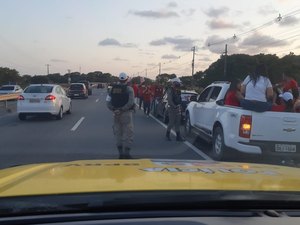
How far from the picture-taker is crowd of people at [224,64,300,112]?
944 cm

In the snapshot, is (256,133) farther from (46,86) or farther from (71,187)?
(46,86)

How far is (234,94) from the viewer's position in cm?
1108

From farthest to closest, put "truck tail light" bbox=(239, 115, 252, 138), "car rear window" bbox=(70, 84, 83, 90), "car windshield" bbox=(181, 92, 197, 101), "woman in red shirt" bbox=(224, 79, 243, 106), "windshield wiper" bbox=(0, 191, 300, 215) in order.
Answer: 1. "car rear window" bbox=(70, 84, 83, 90)
2. "car windshield" bbox=(181, 92, 197, 101)
3. "woman in red shirt" bbox=(224, 79, 243, 106)
4. "truck tail light" bbox=(239, 115, 252, 138)
5. "windshield wiper" bbox=(0, 191, 300, 215)

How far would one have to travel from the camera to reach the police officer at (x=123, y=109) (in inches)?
439

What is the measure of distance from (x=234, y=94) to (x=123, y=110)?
246 centimetres

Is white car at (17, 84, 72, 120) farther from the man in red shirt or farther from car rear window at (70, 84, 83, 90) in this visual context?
car rear window at (70, 84, 83, 90)

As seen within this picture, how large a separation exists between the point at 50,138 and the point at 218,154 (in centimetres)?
594

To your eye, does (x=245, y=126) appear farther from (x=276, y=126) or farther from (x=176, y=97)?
(x=176, y=97)

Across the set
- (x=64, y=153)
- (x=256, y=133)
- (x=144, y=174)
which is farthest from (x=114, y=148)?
(x=144, y=174)

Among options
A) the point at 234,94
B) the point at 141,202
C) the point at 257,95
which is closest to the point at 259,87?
the point at 257,95

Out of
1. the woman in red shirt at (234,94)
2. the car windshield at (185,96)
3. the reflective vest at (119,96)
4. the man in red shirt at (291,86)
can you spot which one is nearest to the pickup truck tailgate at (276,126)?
the woman in red shirt at (234,94)

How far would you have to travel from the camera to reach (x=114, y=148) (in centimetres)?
1289

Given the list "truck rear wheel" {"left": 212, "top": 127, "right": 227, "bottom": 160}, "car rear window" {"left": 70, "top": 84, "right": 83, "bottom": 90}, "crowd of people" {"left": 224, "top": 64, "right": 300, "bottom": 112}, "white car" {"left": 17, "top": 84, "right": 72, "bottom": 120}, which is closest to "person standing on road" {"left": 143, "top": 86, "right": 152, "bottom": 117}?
"white car" {"left": 17, "top": 84, "right": 72, "bottom": 120}

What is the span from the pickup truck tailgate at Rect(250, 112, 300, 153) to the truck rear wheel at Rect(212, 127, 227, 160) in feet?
3.31
